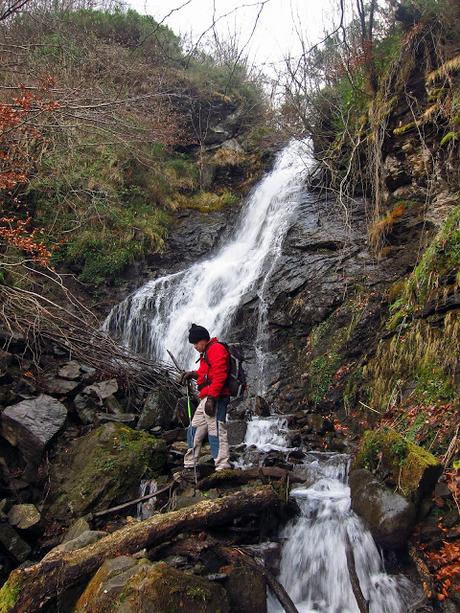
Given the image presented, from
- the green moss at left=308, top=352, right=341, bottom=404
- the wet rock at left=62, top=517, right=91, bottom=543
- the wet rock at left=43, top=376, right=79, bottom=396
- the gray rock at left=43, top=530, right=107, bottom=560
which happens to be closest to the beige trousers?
the wet rock at left=62, top=517, right=91, bottom=543

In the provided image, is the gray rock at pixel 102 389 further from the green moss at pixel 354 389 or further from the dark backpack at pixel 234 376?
the green moss at pixel 354 389

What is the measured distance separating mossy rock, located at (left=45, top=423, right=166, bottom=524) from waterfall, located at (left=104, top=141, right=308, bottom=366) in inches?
162

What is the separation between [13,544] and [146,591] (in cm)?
279

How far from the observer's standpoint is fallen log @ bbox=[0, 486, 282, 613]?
3.35 m

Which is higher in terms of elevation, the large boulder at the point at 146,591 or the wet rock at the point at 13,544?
the large boulder at the point at 146,591

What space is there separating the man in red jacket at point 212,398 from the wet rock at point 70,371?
2622 millimetres

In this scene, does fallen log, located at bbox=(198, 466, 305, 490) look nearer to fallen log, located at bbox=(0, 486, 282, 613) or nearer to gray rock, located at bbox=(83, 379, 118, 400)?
fallen log, located at bbox=(0, 486, 282, 613)

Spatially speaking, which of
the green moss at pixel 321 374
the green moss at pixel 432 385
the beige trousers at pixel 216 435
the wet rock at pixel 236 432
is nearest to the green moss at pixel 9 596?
the beige trousers at pixel 216 435

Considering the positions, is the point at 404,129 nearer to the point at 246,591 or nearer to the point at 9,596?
the point at 246,591

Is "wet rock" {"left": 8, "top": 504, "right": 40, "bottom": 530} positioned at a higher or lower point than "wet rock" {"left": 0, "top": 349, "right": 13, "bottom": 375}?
lower

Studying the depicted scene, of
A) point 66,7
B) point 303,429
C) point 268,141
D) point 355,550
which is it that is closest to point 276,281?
point 303,429

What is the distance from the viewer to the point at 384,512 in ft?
14.4

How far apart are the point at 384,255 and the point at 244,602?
7445 mm

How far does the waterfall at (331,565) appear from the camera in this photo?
4.06 m
